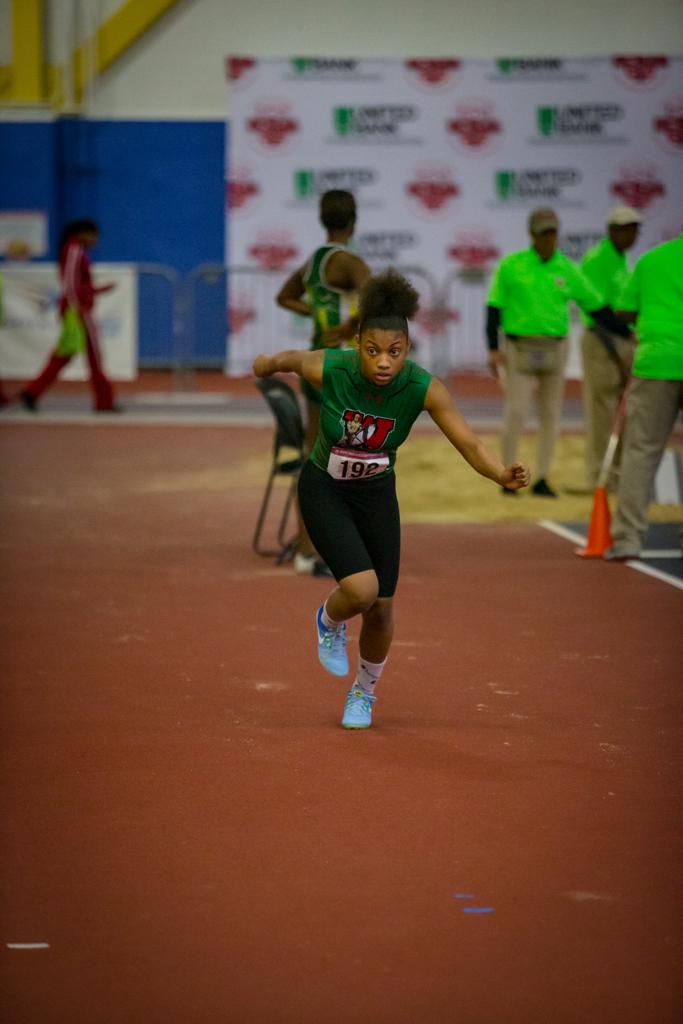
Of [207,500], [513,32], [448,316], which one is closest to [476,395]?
[448,316]

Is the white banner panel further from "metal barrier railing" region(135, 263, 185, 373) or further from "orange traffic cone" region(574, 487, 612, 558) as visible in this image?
"orange traffic cone" region(574, 487, 612, 558)

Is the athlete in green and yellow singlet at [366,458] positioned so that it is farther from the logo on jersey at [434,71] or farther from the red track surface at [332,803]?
the logo on jersey at [434,71]

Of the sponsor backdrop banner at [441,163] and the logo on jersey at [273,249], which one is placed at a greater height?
the sponsor backdrop banner at [441,163]

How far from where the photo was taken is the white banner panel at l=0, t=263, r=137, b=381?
23.0m

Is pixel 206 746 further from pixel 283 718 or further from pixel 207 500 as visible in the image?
pixel 207 500

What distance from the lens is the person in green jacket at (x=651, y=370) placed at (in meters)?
9.63

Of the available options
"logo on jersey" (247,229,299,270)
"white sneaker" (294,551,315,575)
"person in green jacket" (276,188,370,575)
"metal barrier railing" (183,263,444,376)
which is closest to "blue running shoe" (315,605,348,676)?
"person in green jacket" (276,188,370,575)

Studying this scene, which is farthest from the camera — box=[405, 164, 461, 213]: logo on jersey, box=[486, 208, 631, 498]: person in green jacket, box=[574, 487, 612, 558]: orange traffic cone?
box=[405, 164, 461, 213]: logo on jersey

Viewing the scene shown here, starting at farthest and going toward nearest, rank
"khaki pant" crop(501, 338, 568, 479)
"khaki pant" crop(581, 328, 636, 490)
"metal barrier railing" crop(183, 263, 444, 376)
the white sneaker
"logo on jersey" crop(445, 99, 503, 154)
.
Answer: "logo on jersey" crop(445, 99, 503, 154)
"metal barrier railing" crop(183, 263, 444, 376)
"khaki pant" crop(501, 338, 568, 479)
"khaki pant" crop(581, 328, 636, 490)
the white sneaker

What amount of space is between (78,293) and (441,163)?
862 cm

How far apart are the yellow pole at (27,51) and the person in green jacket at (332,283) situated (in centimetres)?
1749

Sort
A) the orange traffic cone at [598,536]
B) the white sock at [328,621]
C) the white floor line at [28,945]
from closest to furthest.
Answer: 1. the white floor line at [28,945]
2. the white sock at [328,621]
3. the orange traffic cone at [598,536]

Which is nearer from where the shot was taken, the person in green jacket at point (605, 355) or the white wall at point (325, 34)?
the person in green jacket at point (605, 355)

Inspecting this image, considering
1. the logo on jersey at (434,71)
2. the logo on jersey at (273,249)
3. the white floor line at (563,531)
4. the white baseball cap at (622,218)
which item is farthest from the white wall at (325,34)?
the white floor line at (563,531)
